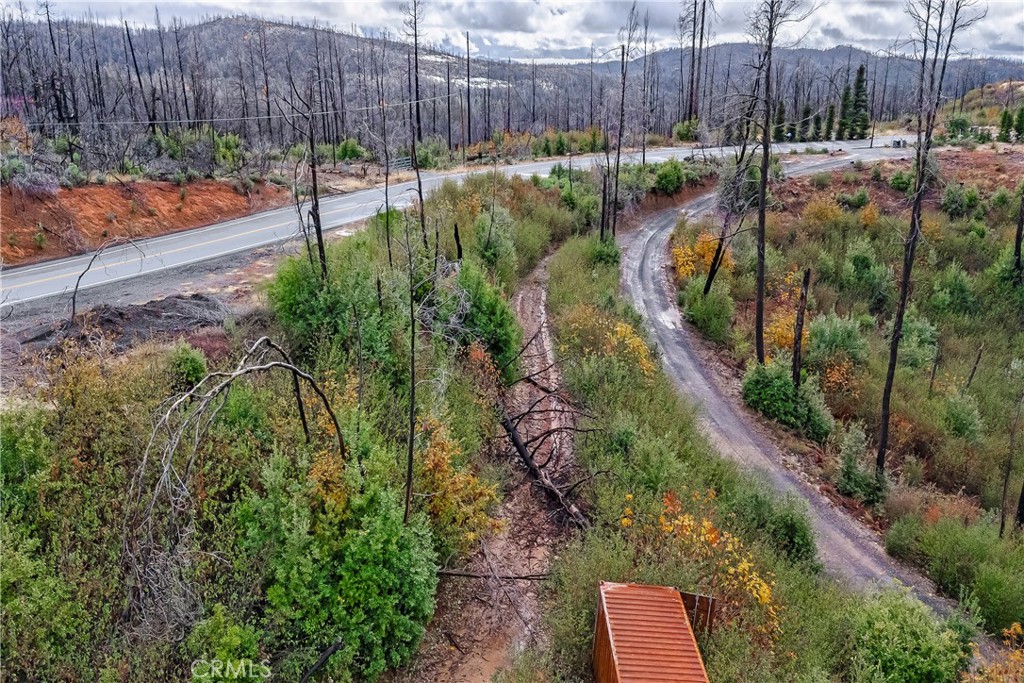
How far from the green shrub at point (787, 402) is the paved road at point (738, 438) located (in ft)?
2.19

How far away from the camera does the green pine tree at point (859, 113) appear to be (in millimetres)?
57375

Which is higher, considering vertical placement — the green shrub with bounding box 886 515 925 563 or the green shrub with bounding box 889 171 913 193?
the green shrub with bounding box 889 171 913 193

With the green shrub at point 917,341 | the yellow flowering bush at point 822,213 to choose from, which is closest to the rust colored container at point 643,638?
the green shrub at point 917,341

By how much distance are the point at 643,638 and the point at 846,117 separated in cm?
6673

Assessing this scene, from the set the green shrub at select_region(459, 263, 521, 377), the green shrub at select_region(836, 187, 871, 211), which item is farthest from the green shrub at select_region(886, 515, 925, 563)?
the green shrub at select_region(836, 187, 871, 211)

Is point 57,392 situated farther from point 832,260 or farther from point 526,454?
point 832,260

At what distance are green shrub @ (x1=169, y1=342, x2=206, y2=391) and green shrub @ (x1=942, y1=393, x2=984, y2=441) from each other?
18.8 metres

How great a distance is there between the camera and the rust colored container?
7.10 m

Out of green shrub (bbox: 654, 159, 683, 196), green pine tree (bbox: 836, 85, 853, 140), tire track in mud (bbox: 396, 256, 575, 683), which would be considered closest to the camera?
tire track in mud (bbox: 396, 256, 575, 683)

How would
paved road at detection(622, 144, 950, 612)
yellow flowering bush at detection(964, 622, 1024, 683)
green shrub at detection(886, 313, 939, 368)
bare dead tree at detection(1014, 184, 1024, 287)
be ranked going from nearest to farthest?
yellow flowering bush at detection(964, 622, 1024, 683) → paved road at detection(622, 144, 950, 612) → green shrub at detection(886, 313, 939, 368) → bare dead tree at detection(1014, 184, 1024, 287)

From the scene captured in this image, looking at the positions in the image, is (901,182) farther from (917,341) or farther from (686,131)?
(686,131)

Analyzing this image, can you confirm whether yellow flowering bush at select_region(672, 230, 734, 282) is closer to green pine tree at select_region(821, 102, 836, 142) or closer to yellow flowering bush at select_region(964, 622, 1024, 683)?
yellow flowering bush at select_region(964, 622, 1024, 683)

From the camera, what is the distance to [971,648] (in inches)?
365

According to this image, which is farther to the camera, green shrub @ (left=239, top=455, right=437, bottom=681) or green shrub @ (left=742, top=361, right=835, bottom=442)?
green shrub @ (left=742, top=361, right=835, bottom=442)
